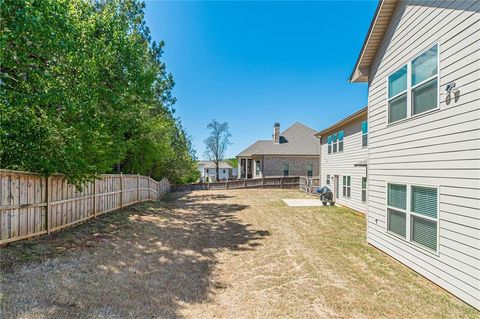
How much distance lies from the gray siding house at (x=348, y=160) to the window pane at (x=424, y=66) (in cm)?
558

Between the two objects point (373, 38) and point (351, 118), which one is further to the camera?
point (351, 118)

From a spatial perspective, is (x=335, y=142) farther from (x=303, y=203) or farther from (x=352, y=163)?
(x=303, y=203)

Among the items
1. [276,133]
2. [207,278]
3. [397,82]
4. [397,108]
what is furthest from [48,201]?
[276,133]

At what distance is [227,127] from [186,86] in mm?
15236

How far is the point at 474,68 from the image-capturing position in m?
3.96

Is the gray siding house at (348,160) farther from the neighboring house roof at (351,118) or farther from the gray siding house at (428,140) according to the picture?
the gray siding house at (428,140)

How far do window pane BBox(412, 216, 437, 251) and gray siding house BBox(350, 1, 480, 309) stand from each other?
22mm

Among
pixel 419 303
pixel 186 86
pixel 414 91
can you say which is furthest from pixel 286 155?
pixel 419 303

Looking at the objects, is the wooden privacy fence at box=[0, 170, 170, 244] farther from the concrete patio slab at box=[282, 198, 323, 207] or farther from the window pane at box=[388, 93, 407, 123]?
the concrete patio slab at box=[282, 198, 323, 207]

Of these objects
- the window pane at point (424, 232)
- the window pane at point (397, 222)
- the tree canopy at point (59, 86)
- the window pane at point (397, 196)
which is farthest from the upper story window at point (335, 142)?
the tree canopy at point (59, 86)

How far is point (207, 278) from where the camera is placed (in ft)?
16.2

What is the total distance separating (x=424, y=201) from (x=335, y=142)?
11290 millimetres

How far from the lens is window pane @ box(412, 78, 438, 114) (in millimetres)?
4883

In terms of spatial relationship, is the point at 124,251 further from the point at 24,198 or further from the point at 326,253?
the point at 326,253
